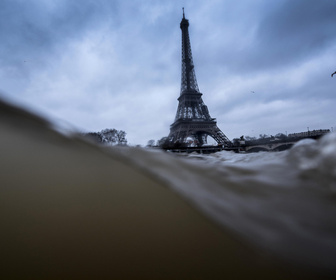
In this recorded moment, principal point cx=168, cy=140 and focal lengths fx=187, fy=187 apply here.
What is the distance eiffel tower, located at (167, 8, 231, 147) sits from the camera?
2728cm

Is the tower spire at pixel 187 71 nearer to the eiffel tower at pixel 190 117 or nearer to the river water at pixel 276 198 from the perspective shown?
the eiffel tower at pixel 190 117

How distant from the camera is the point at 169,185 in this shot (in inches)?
27.1

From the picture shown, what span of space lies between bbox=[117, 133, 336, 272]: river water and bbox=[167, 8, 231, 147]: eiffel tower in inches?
976

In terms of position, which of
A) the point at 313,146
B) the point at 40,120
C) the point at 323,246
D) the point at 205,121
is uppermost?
the point at 205,121

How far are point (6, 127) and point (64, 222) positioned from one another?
44cm

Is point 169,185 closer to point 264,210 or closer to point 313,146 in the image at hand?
point 264,210

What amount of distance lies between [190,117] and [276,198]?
1186 inches

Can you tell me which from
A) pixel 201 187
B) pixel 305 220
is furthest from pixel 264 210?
pixel 201 187

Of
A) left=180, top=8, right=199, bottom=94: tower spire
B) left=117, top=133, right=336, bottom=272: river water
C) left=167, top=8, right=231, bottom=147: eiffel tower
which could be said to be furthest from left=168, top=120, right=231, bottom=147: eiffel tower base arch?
left=117, top=133, right=336, bottom=272: river water

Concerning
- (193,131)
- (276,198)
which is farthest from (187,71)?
(276,198)

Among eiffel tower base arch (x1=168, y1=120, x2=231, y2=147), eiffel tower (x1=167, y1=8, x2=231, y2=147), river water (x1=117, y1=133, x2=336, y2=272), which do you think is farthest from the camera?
eiffel tower (x1=167, y1=8, x2=231, y2=147)

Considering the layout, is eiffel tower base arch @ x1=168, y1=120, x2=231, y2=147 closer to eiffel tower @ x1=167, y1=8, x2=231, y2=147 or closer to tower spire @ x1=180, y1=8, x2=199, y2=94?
eiffel tower @ x1=167, y1=8, x2=231, y2=147

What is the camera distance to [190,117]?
A: 30.4m

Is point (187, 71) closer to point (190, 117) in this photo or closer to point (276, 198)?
point (190, 117)
